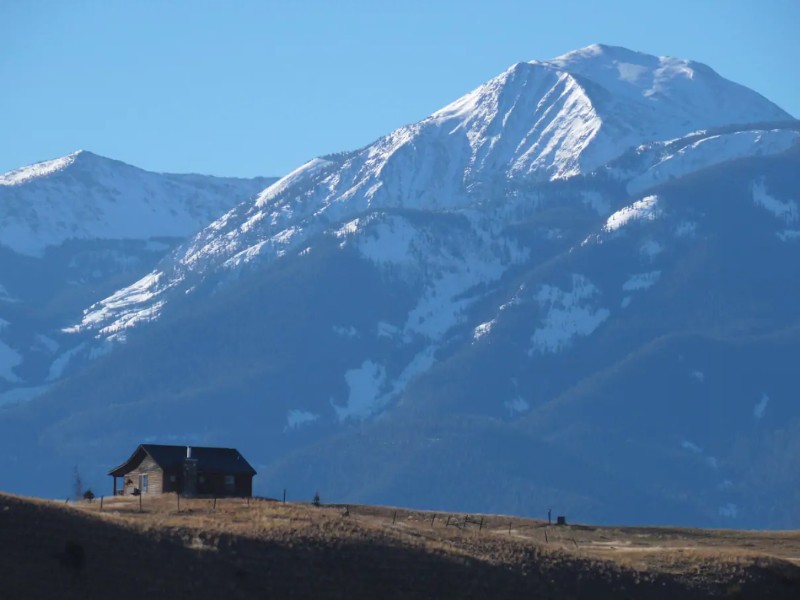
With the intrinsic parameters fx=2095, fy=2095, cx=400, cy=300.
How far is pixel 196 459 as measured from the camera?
143750mm

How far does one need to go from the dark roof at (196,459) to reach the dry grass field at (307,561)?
17175 mm

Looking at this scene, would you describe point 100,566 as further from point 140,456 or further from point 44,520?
point 140,456

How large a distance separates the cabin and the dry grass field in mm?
16461

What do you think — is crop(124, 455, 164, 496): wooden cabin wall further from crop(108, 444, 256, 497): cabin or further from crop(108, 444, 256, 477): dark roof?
crop(108, 444, 256, 477): dark roof

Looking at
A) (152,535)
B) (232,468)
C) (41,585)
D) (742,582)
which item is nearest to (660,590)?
(742,582)

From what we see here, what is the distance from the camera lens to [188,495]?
138375 mm

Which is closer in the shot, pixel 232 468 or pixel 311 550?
pixel 311 550

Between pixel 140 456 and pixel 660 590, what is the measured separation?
4909 centimetres

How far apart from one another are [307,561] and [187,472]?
43.1 m

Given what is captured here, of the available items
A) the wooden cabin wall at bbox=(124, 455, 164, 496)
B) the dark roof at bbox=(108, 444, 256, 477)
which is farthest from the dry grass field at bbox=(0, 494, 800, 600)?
the dark roof at bbox=(108, 444, 256, 477)

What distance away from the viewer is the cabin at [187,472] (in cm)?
14225

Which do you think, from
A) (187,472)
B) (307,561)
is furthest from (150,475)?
(307,561)

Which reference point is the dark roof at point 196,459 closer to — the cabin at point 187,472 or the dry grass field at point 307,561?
the cabin at point 187,472

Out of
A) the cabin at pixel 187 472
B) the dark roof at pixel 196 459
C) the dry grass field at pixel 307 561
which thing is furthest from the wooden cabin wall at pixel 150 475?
the dry grass field at pixel 307 561
